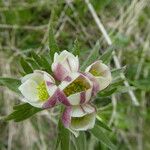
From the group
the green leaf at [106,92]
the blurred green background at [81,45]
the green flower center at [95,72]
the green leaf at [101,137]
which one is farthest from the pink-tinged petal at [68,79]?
the blurred green background at [81,45]

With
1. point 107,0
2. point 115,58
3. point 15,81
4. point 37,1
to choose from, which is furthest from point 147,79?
point 15,81

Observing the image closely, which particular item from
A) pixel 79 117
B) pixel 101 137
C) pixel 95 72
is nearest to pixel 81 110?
pixel 79 117

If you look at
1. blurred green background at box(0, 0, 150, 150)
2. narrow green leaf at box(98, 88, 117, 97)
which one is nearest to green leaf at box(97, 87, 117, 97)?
narrow green leaf at box(98, 88, 117, 97)

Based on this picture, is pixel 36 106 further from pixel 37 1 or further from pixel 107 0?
pixel 37 1

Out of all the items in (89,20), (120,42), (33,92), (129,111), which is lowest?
(129,111)

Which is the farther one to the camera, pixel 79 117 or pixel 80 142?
pixel 80 142

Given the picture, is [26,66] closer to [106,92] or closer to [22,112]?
[22,112]
